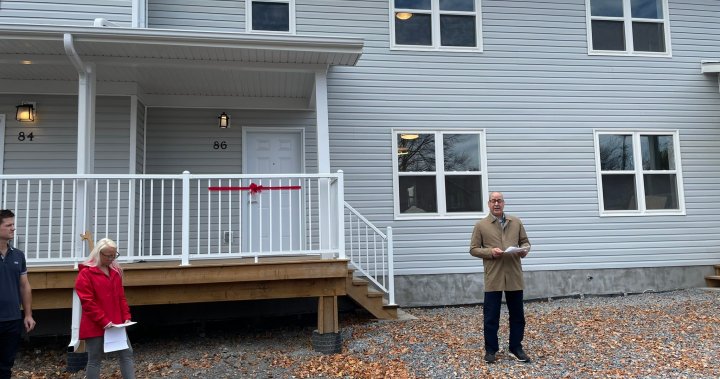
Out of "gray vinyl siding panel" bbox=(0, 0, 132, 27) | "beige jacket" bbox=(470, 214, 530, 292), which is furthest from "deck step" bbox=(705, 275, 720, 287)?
"gray vinyl siding panel" bbox=(0, 0, 132, 27)

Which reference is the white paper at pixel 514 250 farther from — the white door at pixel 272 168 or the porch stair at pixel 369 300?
the white door at pixel 272 168

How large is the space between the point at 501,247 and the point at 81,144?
184 inches

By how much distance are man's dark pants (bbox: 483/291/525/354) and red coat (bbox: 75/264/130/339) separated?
10.4 ft

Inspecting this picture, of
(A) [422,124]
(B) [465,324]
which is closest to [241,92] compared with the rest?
(A) [422,124]

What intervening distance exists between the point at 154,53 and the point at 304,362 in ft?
12.6

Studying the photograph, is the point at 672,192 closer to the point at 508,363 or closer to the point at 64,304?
the point at 508,363

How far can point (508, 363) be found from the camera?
4.93m

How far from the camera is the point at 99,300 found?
3.80 m

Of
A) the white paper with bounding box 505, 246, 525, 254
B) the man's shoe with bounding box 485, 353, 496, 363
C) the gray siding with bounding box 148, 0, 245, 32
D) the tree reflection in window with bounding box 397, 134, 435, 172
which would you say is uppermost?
the gray siding with bounding box 148, 0, 245, 32

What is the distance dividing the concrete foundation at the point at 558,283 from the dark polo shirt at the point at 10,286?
5383mm

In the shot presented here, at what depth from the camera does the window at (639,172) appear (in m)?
8.95

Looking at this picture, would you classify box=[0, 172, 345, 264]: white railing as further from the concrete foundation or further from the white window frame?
the white window frame

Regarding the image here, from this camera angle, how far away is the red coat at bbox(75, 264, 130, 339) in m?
3.76

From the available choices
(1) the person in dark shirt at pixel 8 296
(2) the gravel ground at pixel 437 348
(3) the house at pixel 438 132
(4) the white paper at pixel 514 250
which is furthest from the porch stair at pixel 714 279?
(1) the person in dark shirt at pixel 8 296
